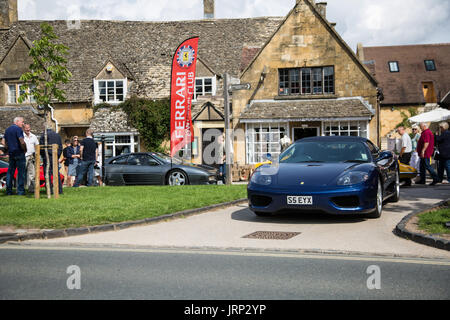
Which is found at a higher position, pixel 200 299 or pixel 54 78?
pixel 54 78

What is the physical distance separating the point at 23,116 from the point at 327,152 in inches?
1002

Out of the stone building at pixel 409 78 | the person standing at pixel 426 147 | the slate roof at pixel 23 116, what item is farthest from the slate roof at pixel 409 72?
the person standing at pixel 426 147

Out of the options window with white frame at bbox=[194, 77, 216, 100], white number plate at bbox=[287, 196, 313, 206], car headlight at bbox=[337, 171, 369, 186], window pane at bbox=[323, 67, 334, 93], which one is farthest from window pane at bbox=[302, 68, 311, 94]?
white number plate at bbox=[287, 196, 313, 206]

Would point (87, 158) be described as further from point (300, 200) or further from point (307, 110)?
point (307, 110)

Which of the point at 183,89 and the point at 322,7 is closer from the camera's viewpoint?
the point at 183,89

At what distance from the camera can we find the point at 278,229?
8.67 m

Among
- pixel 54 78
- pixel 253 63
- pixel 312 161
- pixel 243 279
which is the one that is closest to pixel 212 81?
pixel 253 63

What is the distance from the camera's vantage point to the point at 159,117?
30109 millimetres

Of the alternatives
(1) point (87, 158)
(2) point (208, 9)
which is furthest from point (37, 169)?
(2) point (208, 9)

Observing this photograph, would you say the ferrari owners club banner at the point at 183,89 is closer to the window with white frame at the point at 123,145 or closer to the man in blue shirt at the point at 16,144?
the man in blue shirt at the point at 16,144
